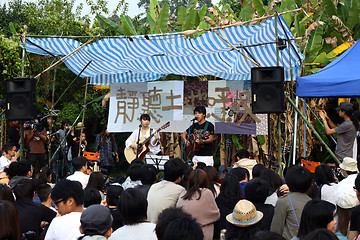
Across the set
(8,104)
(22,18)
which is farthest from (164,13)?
(22,18)

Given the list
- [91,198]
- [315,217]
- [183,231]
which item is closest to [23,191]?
[91,198]

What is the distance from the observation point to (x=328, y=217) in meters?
3.44

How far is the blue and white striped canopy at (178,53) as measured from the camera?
331 inches

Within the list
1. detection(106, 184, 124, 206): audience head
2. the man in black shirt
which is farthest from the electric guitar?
the man in black shirt

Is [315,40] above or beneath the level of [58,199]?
above

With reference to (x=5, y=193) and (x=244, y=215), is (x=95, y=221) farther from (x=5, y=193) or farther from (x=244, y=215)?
(x=5, y=193)

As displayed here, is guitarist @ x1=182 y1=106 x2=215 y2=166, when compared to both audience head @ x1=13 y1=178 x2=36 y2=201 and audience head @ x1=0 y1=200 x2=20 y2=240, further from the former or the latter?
audience head @ x1=0 y1=200 x2=20 y2=240

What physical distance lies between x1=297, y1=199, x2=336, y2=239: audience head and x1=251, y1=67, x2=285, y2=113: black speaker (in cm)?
414

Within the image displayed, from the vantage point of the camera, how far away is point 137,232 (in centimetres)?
357

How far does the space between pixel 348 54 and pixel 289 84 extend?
2831mm

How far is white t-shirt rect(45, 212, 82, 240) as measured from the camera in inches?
155

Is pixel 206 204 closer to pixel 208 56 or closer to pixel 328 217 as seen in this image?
pixel 328 217

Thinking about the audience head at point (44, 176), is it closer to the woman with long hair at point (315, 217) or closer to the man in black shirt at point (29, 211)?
the man in black shirt at point (29, 211)

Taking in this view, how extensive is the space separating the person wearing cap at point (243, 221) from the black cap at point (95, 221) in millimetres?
982
